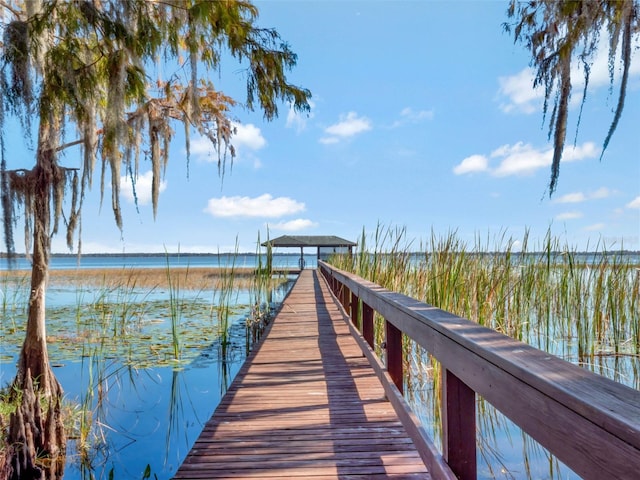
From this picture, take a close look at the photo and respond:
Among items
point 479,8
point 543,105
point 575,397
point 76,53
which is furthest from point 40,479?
point 479,8

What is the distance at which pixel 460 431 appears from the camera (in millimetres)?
Answer: 1197

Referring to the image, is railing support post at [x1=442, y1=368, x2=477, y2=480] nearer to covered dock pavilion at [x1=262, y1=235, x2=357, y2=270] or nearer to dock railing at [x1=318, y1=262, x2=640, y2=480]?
dock railing at [x1=318, y1=262, x2=640, y2=480]

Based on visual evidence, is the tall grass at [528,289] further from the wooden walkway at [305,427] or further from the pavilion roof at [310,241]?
the pavilion roof at [310,241]

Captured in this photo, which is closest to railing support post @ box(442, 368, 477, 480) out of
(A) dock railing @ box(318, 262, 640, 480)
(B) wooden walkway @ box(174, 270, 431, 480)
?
(A) dock railing @ box(318, 262, 640, 480)

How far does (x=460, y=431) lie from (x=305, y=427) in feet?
4.19

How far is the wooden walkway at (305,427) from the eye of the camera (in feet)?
5.90

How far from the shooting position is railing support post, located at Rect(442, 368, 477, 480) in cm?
119

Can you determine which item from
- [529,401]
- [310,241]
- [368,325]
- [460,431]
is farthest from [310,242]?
[529,401]

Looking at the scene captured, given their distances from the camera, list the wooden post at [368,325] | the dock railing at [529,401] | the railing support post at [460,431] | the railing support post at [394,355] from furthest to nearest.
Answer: the wooden post at [368,325], the railing support post at [394,355], the railing support post at [460,431], the dock railing at [529,401]

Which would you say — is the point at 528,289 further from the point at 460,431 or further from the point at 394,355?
the point at 460,431

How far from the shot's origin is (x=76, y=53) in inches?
132

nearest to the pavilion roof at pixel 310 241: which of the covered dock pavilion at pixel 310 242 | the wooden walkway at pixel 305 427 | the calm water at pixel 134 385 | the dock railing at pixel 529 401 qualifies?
the covered dock pavilion at pixel 310 242

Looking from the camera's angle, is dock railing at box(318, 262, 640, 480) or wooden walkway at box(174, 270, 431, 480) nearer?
dock railing at box(318, 262, 640, 480)

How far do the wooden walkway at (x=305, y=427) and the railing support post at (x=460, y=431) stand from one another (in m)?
0.57
